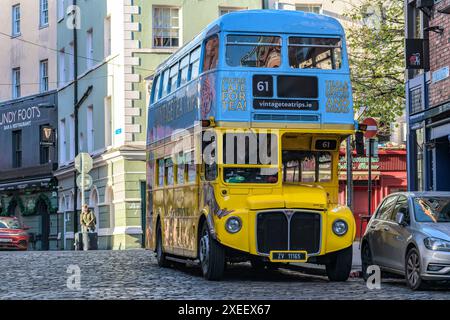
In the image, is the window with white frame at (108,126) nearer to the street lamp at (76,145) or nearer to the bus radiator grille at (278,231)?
the street lamp at (76,145)

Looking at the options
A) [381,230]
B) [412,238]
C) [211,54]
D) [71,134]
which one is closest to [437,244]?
[412,238]

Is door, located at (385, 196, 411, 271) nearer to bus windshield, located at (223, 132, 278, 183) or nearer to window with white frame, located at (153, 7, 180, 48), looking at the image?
bus windshield, located at (223, 132, 278, 183)

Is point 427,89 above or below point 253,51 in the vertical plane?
above

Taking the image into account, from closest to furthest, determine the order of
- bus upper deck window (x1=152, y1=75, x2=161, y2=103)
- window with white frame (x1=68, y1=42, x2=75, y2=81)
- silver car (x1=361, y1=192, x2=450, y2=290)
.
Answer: silver car (x1=361, y1=192, x2=450, y2=290)
bus upper deck window (x1=152, y1=75, x2=161, y2=103)
window with white frame (x1=68, y1=42, x2=75, y2=81)

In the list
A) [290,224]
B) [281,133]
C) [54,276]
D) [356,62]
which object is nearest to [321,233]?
[290,224]

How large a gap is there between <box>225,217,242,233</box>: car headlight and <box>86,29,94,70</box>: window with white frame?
32.5 m

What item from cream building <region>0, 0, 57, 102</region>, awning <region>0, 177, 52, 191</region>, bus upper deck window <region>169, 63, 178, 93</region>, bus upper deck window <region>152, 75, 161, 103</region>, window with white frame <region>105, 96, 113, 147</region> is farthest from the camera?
cream building <region>0, 0, 57, 102</region>

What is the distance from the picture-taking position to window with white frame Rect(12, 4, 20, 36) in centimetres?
6131

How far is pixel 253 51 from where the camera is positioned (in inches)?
812

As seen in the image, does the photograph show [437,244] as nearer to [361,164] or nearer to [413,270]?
[413,270]

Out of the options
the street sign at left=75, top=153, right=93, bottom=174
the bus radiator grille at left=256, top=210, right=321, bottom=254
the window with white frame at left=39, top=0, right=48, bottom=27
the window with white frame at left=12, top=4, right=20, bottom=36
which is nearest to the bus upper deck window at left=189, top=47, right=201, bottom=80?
the bus radiator grille at left=256, top=210, right=321, bottom=254

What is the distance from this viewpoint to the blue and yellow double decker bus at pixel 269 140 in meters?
19.5

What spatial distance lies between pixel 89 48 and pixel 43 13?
27.4ft

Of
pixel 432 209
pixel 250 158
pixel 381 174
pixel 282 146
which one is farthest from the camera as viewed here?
pixel 381 174
